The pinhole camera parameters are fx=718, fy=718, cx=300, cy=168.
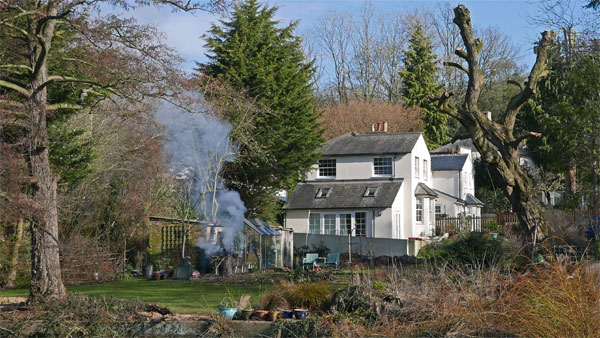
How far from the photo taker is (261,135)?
108ft

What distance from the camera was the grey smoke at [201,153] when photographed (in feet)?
96.1

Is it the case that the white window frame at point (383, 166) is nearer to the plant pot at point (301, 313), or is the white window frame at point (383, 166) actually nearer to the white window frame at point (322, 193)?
the white window frame at point (322, 193)

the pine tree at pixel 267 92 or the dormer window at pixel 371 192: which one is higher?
the pine tree at pixel 267 92

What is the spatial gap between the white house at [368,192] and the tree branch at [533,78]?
62.6ft

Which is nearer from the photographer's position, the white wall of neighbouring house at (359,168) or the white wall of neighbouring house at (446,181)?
the white wall of neighbouring house at (359,168)

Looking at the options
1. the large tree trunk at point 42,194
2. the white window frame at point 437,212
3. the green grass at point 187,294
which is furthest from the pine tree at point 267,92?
the large tree trunk at point 42,194

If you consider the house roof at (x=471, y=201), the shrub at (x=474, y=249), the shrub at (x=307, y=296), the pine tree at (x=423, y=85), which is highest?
the pine tree at (x=423, y=85)

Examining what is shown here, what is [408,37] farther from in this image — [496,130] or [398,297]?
[398,297]

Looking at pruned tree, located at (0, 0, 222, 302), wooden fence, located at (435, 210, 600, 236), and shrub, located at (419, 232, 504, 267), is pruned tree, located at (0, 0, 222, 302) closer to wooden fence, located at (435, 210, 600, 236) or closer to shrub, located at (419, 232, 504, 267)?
shrub, located at (419, 232, 504, 267)

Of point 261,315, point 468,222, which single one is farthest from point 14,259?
point 468,222

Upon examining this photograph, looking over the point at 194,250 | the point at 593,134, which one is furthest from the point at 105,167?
the point at 593,134

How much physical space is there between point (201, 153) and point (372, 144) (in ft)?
42.9

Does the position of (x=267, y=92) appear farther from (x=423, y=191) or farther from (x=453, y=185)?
(x=453, y=185)

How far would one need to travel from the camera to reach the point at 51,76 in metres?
13.8
